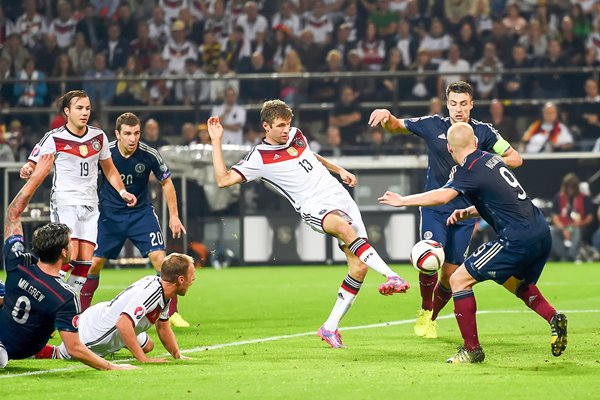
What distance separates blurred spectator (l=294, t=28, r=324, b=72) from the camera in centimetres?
2458

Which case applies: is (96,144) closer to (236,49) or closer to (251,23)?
(236,49)

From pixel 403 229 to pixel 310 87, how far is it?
333 cm

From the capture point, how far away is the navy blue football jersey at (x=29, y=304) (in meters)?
8.47

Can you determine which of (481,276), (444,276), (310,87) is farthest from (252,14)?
(481,276)

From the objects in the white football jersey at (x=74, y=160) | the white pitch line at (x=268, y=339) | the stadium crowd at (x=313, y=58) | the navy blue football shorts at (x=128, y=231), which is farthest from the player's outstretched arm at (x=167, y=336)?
the stadium crowd at (x=313, y=58)

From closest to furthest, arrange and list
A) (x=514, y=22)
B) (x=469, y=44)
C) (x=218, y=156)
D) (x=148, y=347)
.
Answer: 1. (x=148, y=347)
2. (x=218, y=156)
3. (x=469, y=44)
4. (x=514, y=22)

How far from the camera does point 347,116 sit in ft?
75.9

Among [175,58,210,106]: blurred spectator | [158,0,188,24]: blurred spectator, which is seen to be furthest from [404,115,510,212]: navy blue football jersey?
[158,0,188,24]: blurred spectator

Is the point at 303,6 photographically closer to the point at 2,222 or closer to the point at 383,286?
the point at 2,222

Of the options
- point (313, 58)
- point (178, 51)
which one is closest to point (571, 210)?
point (313, 58)

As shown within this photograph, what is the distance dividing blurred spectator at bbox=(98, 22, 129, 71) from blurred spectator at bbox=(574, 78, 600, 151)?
953 centimetres

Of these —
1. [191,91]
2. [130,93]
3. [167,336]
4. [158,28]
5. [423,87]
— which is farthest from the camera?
[158,28]

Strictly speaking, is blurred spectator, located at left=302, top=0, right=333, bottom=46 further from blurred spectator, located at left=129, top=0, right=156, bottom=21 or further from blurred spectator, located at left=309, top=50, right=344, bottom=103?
blurred spectator, located at left=129, top=0, right=156, bottom=21

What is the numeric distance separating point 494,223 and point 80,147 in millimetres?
4703
